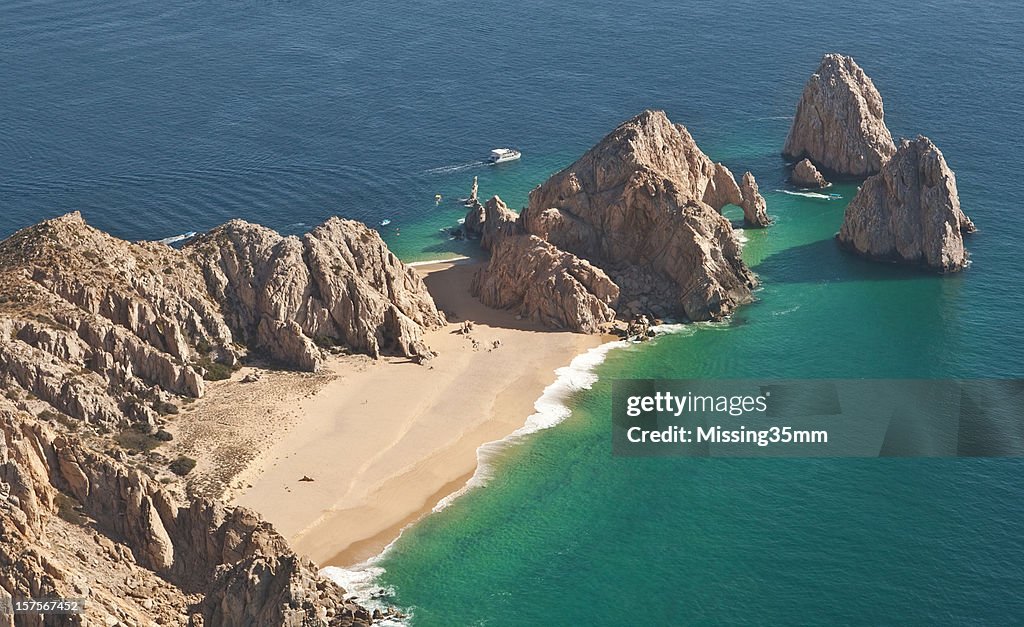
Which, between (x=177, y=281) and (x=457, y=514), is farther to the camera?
(x=177, y=281)

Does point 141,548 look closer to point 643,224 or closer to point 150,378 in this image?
point 150,378

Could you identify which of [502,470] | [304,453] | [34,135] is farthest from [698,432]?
[34,135]

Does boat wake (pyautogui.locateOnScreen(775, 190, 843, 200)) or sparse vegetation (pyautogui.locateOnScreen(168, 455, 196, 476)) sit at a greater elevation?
boat wake (pyautogui.locateOnScreen(775, 190, 843, 200))

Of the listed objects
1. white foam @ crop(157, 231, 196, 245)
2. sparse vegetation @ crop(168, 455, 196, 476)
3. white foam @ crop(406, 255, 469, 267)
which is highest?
white foam @ crop(157, 231, 196, 245)

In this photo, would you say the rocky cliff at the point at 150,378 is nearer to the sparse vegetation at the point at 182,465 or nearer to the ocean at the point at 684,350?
the sparse vegetation at the point at 182,465

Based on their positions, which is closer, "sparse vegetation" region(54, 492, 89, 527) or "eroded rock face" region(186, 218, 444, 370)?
"sparse vegetation" region(54, 492, 89, 527)

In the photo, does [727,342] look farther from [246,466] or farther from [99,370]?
[99,370]

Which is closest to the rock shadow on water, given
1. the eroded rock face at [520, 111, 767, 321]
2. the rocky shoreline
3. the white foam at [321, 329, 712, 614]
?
the rocky shoreline

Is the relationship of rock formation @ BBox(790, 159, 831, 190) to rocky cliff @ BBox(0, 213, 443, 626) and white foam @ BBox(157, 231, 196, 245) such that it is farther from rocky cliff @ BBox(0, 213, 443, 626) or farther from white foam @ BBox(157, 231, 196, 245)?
white foam @ BBox(157, 231, 196, 245)
